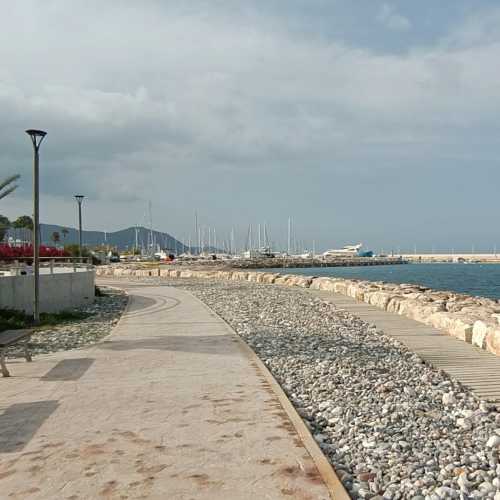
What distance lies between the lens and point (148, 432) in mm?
5160

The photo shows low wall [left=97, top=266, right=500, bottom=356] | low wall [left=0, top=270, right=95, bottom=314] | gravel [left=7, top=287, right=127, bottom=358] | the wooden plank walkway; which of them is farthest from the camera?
low wall [left=0, top=270, right=95, bottom=314]

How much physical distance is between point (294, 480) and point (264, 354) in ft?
18.2

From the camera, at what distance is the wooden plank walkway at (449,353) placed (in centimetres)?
758

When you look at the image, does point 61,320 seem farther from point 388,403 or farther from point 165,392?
point 388,403

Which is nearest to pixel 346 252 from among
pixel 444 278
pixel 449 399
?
pixel 444 278

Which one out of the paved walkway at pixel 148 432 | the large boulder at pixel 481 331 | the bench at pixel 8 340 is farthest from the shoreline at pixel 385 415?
the bench at pixel 8 340

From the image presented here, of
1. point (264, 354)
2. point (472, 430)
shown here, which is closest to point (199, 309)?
point (264, 354)

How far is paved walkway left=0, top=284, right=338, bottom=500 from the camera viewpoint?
400 cm

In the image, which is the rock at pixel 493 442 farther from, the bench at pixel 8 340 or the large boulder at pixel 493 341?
the bench at pixel 8 340

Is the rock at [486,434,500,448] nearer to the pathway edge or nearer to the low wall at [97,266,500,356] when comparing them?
the pathway edge

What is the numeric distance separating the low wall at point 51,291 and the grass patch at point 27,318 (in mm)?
541

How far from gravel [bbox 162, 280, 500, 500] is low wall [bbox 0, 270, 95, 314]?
7.25 meters

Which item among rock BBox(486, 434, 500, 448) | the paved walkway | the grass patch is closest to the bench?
the paved walkway

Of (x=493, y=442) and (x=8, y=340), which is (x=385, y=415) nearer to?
(x=493, y=442)
